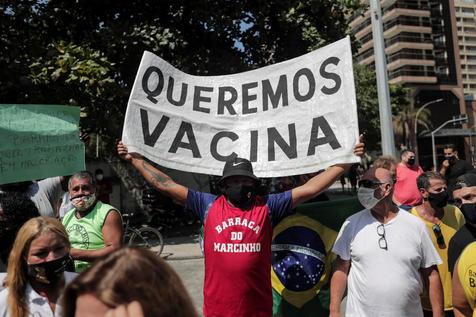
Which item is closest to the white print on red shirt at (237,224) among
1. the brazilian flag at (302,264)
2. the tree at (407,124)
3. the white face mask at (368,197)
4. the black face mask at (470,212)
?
the white face mask at (368,197)

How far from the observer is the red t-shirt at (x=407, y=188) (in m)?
5.59

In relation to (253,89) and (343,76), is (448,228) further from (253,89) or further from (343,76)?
(253,89)

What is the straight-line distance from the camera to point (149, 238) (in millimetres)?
10078

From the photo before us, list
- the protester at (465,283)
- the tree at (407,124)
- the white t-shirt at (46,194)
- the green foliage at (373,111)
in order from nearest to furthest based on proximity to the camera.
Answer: the protester at (465,283)
the white t-shirt at (46,194)
the green foliage at (373,111)
the tree at (407,124)

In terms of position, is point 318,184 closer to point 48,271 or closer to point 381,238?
point 381,238

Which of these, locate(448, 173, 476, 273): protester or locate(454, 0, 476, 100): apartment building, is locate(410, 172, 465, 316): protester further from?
locate(454, 0, 476, 100): apartment building

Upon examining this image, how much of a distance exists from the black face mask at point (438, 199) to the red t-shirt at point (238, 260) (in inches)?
48.7

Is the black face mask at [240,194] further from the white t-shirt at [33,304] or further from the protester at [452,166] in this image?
the protester at [452,166]

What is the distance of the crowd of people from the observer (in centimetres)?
226

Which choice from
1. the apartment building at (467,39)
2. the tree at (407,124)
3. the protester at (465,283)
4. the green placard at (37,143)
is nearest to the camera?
the protester at (465,283)

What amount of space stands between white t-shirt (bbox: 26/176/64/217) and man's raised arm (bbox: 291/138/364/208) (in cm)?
255

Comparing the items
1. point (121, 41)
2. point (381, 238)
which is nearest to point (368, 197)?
point (381, 238)

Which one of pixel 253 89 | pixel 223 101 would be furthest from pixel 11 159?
pixel 253 89

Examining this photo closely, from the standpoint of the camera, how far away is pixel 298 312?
13.2 ft
